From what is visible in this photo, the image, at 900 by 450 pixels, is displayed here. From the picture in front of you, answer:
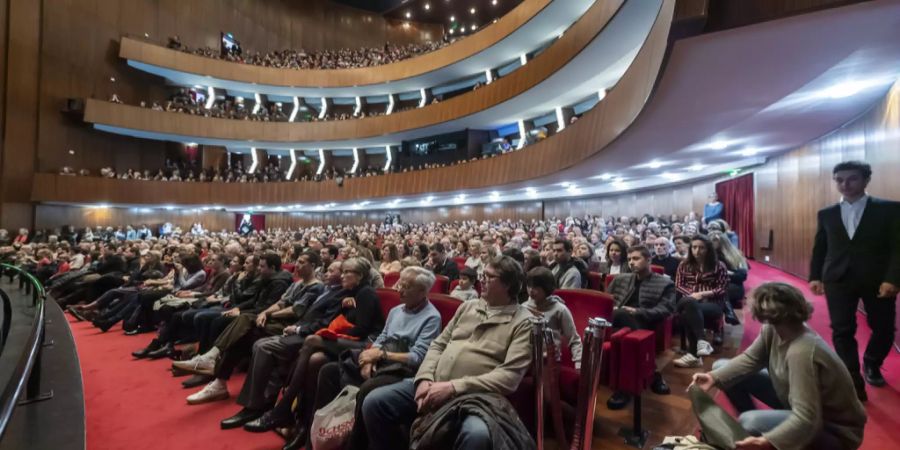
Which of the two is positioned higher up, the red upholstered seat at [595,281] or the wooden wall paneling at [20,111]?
the wooden wall paneling at [20,111]

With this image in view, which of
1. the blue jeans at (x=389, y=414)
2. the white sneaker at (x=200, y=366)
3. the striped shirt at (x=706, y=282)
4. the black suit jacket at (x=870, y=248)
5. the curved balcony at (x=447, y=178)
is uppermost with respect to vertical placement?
the curved balcony at (x=447, y=178)

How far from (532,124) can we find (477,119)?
1.96m

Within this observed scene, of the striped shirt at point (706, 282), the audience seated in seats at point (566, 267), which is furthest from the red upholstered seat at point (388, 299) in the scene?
the striped shirt at point (706, 282)

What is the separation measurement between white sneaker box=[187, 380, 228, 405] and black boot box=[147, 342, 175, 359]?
4.78 feet

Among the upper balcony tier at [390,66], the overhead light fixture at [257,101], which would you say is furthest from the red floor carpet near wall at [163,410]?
the overhead light fixture at [257,101]

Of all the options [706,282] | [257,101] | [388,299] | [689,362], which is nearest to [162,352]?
[388,299]

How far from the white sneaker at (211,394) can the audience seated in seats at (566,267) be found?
2.85 metres

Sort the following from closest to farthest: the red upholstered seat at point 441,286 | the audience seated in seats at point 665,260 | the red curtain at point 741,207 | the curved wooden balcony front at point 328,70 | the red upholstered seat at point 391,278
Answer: the red upholstered seat at point 441,286, the audience seated in seats at point 665,260, the red upholstered seat at point 391,278, the red curtain at point 741,207, the curved wooden balcony front at point 328,70

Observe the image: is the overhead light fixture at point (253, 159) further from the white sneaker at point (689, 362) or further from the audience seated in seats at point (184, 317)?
the white sneaker at point (689, 362)

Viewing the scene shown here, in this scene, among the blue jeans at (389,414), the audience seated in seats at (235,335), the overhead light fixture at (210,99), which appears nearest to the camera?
the blue jeans at (389,414)

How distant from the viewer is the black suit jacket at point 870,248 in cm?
240

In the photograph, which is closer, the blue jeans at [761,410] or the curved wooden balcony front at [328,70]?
the blue jeans at [761,410]

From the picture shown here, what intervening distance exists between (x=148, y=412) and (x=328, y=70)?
18111mm

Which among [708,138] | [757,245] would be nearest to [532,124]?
[757,245]
